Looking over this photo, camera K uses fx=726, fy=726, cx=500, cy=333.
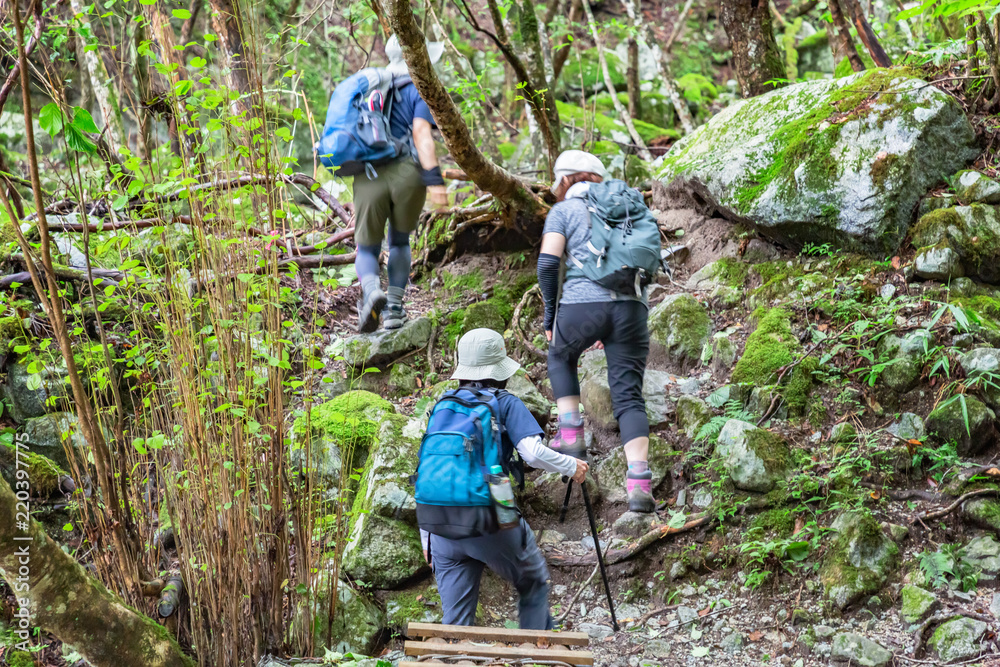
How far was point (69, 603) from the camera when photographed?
2947mm

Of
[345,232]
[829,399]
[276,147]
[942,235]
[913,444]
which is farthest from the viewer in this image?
[345,232]

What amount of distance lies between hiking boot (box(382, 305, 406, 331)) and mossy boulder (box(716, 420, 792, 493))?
284cm

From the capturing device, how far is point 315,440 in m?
4.46

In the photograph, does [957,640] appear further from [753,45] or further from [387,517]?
[753,45]

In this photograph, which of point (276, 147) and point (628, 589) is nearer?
point (276, 147)

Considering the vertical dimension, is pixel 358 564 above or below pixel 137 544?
below

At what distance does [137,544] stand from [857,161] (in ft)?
18.6

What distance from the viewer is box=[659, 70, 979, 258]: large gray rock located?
18.4ft

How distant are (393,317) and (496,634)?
3.44 metres

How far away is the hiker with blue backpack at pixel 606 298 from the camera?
4.38 m

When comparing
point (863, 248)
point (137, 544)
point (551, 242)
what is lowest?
point (137, 544)

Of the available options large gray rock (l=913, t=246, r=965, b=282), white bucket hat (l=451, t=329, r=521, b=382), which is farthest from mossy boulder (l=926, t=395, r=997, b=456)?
white bucket hat (l=451, t=329, r=521, b=382)

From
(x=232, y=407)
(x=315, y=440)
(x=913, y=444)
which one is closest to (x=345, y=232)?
(x=315, y=440)

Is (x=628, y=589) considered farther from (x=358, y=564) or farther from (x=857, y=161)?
(x=857, y=161)
